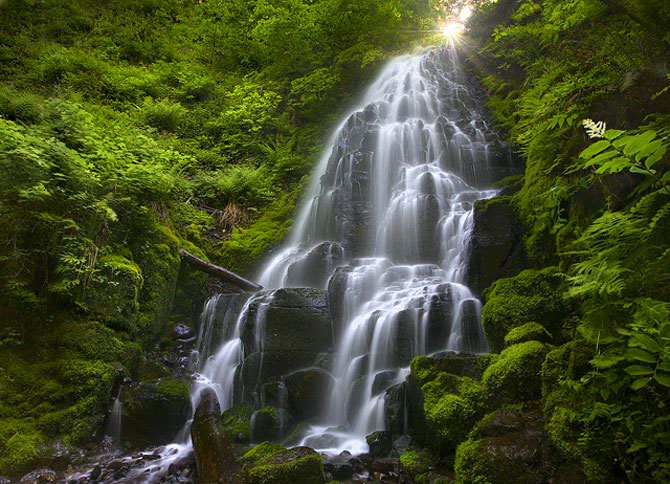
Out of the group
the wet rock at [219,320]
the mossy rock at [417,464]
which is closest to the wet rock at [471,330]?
the mossy rock at [417,464]

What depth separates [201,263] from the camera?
356 inches

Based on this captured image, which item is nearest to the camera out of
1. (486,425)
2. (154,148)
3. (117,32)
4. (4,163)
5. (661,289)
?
(661,289)

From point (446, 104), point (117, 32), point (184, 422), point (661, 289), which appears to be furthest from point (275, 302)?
point (117, 32)

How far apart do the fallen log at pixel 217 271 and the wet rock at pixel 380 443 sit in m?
4.89

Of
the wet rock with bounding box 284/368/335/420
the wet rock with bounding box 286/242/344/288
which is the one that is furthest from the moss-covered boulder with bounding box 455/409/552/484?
the wet rock with bounding box 286/242/344/288

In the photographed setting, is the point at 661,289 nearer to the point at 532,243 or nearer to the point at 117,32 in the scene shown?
the point at 532,243

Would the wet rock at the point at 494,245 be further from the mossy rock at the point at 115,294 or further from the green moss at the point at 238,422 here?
the mossy rock at the point at 115,294

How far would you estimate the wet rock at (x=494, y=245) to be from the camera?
6.63 m

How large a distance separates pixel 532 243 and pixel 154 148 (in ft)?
24.6

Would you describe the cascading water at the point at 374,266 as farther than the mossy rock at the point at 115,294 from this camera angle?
No

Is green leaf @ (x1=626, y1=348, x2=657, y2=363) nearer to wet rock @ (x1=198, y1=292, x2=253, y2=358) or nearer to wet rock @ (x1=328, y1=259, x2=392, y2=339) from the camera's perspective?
wet rock @ (x1=328, y1=259, x2=392, y2=339)

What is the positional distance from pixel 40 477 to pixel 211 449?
6.11 ft

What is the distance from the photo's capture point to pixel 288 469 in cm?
398

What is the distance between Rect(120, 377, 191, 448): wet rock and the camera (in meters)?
5.66
